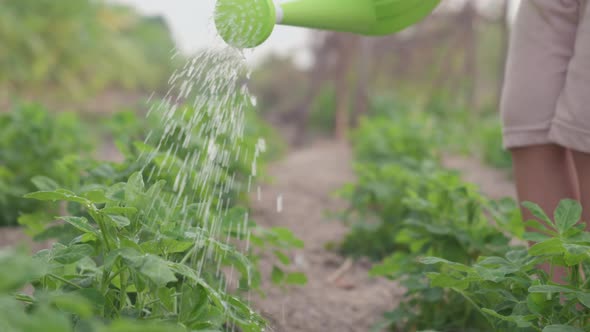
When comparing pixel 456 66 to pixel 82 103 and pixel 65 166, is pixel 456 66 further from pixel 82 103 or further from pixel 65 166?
pixel 65 166

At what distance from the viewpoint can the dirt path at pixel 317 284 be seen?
6.44ft

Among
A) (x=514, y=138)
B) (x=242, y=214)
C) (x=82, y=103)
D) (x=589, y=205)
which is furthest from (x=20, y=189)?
(x=82, y=103)

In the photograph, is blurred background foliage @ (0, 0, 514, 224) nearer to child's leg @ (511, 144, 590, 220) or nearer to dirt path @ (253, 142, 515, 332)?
dirt path @ (253, 142, 515, 332)

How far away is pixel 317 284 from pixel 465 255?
85cm

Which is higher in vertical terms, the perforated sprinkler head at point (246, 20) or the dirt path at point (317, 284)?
the perforated sprinkler head at point (246, 20)

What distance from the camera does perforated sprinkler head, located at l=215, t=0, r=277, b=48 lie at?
1442mm

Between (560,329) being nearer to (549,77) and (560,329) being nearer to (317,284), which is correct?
(549,77)

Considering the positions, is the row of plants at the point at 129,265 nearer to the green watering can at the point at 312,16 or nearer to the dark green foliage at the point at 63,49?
the green watering can at the point at 312,16

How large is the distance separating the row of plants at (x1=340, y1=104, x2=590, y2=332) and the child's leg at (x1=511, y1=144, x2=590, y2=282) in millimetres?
87

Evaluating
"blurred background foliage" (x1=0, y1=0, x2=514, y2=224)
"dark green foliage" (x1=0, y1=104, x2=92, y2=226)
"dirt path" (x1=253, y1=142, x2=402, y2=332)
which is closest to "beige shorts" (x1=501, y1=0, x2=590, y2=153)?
"dirt path" (x1=253, y1=142, x2=402, y2=332)

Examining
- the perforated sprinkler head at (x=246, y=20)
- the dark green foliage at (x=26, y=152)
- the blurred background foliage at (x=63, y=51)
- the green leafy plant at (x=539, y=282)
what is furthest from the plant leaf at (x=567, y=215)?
the blurred background foliage at (x=63, y=51)

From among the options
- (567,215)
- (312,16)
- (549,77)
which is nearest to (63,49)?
(312,16)

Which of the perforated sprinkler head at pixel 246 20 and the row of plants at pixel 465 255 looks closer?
the row of plants at pixel 465 255

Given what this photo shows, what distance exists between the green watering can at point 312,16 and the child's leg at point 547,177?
521 millimetres
